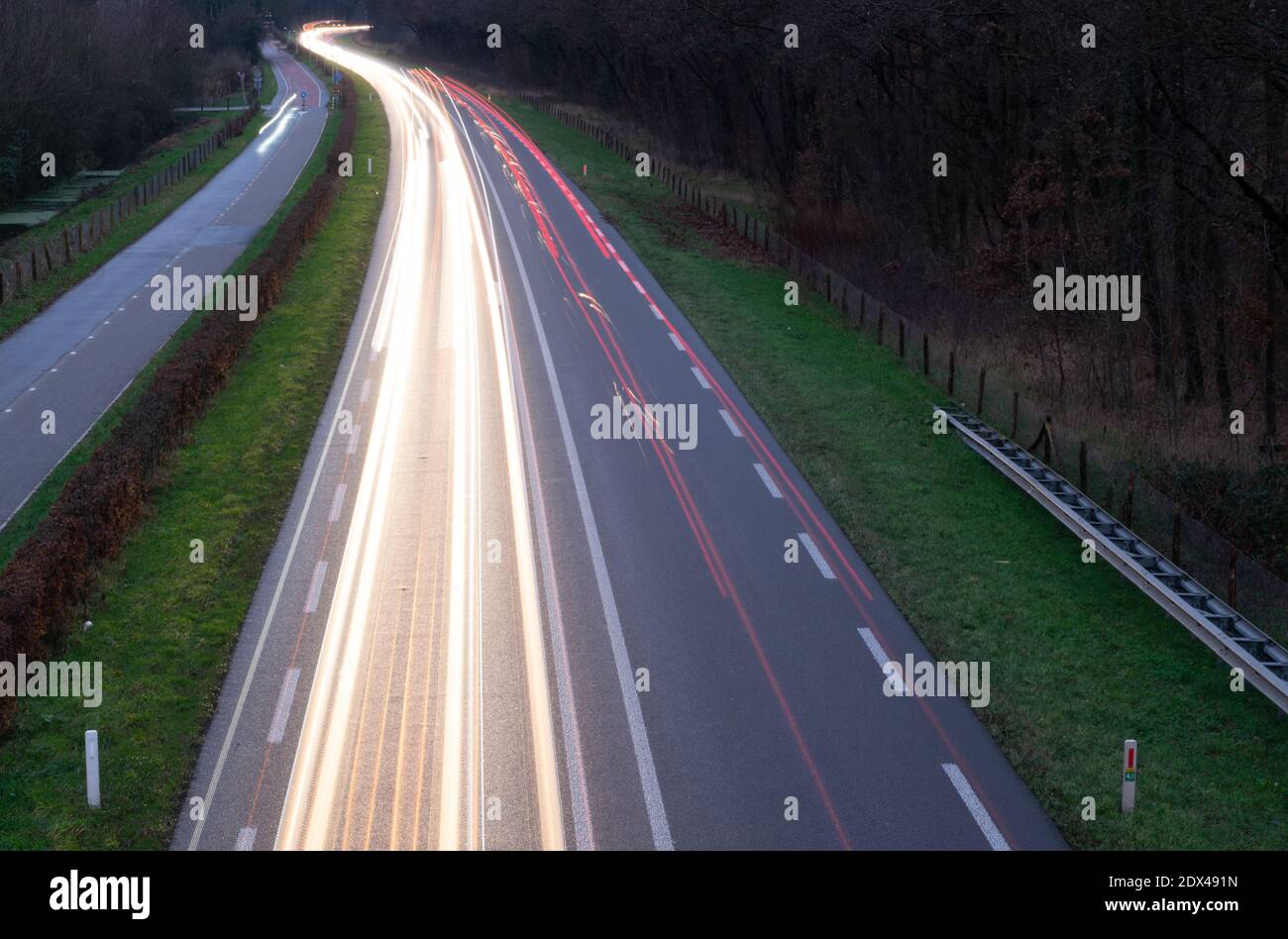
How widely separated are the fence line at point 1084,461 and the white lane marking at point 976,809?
5.06m

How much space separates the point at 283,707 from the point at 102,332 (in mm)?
20296

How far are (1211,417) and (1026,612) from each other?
497 inches

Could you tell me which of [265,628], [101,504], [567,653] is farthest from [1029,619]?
[101,504]

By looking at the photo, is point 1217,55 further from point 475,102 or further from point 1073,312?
point 475,102

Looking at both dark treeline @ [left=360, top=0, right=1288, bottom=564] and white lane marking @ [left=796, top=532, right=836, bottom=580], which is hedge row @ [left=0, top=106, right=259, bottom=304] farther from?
white lane marking @ [left=796, top=532, right=836, bottom=580]

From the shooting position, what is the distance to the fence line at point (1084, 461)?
15570 mm

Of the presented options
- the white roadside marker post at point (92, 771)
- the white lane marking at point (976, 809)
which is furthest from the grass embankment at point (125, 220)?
the white lane marking at point (976, 809)

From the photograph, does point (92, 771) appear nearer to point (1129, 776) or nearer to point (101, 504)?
point (101, 504)

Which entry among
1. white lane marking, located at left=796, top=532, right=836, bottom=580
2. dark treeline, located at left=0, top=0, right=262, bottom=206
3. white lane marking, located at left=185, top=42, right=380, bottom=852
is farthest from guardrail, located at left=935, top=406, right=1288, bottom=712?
dark treeline, located at left=0, top=0, right=262, bottom=206

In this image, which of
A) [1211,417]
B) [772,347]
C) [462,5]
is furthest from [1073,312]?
[462,5]

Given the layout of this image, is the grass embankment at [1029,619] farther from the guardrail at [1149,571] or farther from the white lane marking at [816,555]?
the white lane marking at [816,555]

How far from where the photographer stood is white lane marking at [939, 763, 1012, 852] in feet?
37.1

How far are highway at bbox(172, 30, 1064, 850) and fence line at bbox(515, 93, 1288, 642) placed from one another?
162 inches

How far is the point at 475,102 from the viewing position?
82.4 metres
